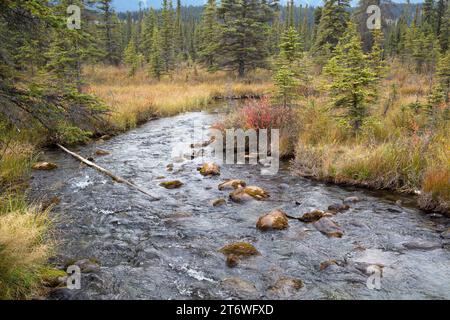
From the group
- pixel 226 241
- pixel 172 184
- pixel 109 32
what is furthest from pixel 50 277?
A: pixel 109 32

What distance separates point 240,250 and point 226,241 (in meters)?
0.43

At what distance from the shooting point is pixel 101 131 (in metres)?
13.8

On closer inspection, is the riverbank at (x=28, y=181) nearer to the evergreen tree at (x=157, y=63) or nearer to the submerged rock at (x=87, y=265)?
the submerged rock at (x=87, y=265)

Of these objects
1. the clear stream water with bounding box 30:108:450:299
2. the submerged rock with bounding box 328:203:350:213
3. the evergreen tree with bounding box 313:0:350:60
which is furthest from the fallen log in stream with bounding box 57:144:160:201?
the evergreen tree with bounding box 313:0:350:60

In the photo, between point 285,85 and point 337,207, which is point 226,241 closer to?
point 337,207

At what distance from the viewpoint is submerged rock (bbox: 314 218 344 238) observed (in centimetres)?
603

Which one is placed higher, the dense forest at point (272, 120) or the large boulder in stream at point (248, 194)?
the dense forest at point (272, 120)

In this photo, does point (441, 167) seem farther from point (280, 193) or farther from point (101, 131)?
point (101, 131)

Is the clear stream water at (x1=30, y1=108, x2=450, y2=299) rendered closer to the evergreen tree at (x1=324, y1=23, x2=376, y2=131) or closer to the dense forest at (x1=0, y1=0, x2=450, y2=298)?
the dense forest at (x1=0, y1=0, x2=450, y2=298)

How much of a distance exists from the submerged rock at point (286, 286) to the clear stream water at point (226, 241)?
20 mm

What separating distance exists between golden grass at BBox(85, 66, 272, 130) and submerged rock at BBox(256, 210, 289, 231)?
3.42 meters

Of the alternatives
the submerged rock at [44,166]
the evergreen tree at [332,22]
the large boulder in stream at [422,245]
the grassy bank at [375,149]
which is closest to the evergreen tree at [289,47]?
the grassy bank at [375,149]

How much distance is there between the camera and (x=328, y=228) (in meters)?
6.21

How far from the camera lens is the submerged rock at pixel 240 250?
5512 millimetres
